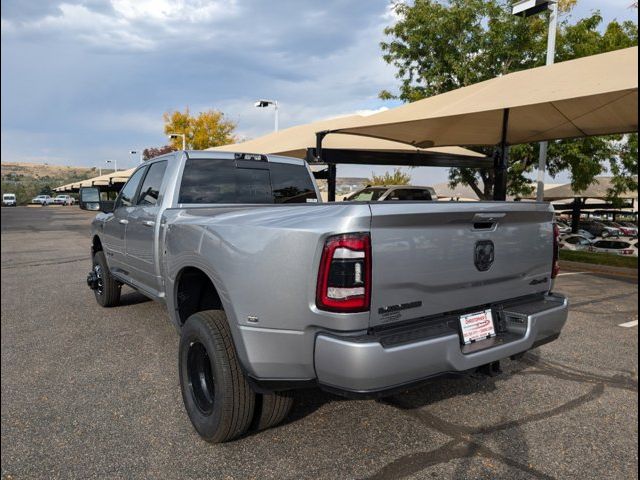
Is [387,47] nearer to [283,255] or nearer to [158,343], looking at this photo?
[158,343]

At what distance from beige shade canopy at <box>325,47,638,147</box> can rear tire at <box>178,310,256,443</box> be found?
4703 mm

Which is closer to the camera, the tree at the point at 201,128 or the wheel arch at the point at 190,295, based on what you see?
the wheel arch at the point at 190,295

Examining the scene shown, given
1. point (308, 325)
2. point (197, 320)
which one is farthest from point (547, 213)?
point (197, 320)

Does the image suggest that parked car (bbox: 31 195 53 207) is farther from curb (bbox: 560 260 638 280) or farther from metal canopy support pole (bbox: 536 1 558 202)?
curb (bbox: 560 260 638 280)

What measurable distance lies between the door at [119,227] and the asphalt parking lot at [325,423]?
0.80 metres

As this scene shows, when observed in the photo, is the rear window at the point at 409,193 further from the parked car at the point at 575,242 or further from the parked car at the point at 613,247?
the parked car at the point at 613,247

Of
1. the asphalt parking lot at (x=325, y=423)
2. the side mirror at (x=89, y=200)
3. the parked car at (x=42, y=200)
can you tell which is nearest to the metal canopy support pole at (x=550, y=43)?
the asphalt parking lot at (x=325, y=423)

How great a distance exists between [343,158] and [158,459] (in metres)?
6.72

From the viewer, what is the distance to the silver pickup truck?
7.11 feet

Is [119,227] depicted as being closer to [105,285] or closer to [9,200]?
[105,285]

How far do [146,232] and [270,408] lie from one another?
82.1 inches

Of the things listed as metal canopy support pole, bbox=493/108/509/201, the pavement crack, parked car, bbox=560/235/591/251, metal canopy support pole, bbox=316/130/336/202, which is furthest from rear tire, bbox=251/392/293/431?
parked car, bbox=560/235/591/251

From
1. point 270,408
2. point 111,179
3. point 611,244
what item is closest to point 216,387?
point 270,408

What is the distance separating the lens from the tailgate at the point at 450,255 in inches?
87.7
